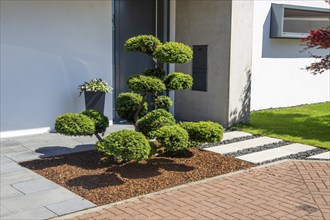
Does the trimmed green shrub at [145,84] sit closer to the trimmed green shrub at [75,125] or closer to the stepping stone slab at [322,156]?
the trimmed green shrub at [75,125]

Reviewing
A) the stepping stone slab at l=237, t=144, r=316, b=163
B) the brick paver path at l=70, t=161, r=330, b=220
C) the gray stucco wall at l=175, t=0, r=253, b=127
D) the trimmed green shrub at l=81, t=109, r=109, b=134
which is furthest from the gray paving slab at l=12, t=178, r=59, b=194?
the gray stucco wall at l=175, t=0, r=253, b=127

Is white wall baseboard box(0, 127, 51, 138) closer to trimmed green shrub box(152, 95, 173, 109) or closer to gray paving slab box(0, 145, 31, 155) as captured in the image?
gray paving slab box(0, 145, 31, 155)

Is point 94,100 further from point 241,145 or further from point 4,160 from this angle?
point 241,145

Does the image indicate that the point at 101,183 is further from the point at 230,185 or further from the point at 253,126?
the point at 253,126

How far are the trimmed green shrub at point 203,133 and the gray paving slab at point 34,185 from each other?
204cm

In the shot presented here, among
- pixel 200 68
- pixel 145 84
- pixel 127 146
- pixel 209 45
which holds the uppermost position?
pixel 209 45

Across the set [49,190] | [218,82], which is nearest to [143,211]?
[49,190]

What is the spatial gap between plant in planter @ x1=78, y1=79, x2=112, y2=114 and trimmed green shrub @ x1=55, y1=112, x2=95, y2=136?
249 centimetres

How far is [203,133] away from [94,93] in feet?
10.2

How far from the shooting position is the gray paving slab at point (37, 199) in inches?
173

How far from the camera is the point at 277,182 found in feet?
18.0

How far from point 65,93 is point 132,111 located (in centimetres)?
267

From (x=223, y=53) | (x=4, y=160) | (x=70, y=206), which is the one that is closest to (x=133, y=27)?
(x=223, y=53)

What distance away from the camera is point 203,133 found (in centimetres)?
586
